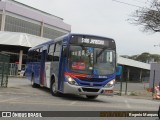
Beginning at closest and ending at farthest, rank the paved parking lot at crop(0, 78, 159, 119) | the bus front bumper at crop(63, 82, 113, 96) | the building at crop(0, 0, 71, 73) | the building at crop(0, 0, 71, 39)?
the paved parking lot at crop(0, 78, 159, 119) → the bus front bumper at crop(63, 82, 113, 96) → the building at crop(0, 0, 71, 73) → the building at crop(0, 0, 71, 39)

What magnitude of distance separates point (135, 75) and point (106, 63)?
68.5 metres

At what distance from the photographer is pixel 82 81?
1848 centimetres

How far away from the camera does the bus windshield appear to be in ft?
61.0

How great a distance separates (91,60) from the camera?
18797mm

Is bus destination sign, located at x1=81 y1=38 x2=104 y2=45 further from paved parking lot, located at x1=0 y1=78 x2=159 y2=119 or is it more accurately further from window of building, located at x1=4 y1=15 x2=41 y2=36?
window of building, located at x1=4 y1=15 x2=41 y2=36

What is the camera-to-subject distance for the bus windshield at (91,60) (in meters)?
18.6

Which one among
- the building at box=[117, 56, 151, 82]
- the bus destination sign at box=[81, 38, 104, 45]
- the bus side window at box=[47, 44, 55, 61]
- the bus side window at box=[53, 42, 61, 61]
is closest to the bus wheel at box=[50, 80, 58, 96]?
the bus side window at box=[53, 42, 61, 61]

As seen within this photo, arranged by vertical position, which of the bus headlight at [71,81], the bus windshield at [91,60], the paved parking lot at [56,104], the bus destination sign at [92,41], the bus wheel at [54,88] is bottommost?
the paved parking lot at [56,104]

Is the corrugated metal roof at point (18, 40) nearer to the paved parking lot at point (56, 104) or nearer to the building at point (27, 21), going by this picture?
the building at point (27, 21)

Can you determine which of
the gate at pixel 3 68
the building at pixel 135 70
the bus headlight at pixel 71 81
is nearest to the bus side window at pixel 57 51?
the bus headlight at pixel 71 81

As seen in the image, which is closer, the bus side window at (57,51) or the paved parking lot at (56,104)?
the paved parking lot at (56,104)

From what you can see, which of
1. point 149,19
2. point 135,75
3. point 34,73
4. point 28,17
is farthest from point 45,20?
point 34,73

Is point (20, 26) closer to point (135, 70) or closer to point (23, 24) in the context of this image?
point (23, 24)

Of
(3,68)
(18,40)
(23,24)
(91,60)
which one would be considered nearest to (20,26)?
(23,24)
